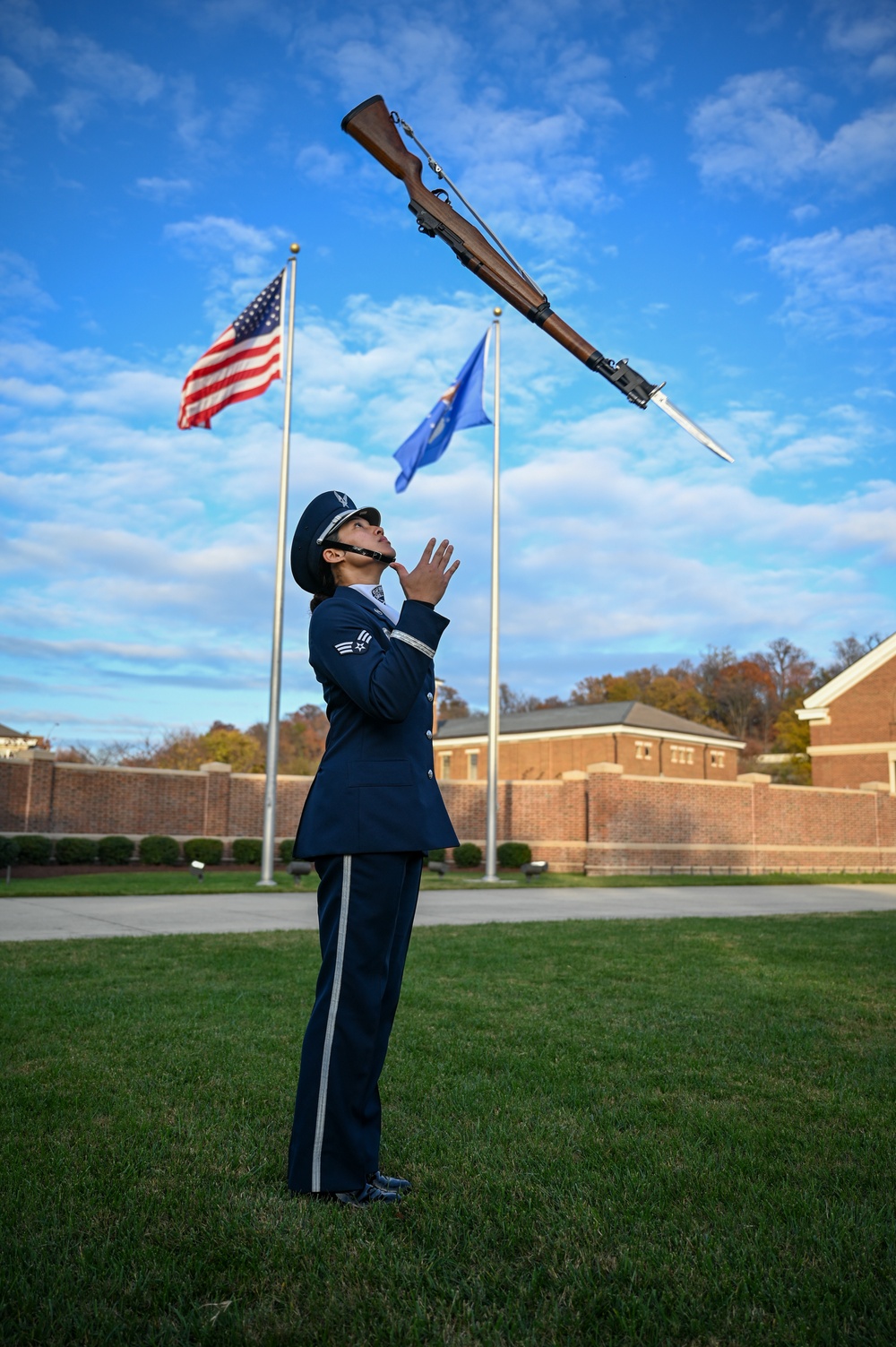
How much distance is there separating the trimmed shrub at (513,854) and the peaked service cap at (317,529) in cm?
2252

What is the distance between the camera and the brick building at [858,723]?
37.3 metres

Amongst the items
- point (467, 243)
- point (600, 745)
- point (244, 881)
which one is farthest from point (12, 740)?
point (467, 243)

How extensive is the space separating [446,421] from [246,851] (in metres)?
11.1

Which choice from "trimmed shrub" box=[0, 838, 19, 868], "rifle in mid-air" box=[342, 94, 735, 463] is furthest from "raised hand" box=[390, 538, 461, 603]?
"trimmed shrub" box=[0, 838, 19, 868]

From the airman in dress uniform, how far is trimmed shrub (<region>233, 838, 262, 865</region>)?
68.4ft

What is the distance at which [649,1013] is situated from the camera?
237 inches

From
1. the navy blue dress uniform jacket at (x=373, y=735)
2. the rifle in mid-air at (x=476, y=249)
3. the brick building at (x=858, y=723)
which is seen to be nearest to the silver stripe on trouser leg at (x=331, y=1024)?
the navy blue dress uniform jacket at (x=373, y=735)

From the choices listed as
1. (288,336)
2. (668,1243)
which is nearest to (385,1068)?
(668,1243)

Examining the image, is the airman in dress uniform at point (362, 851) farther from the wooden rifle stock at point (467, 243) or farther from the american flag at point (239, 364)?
the american flag at point (239, 364)

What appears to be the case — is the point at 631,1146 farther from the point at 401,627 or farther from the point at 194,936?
the point at 194,936

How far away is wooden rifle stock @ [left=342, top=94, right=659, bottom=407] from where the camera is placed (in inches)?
161

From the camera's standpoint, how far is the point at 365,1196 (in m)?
3.00

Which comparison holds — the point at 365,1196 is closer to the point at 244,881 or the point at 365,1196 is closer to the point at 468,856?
the point at 244,881

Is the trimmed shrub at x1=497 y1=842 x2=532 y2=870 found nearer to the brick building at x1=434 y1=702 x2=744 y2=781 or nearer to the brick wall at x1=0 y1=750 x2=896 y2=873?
the brick wall at x1=0 y1=750 x2=896 y2=873
